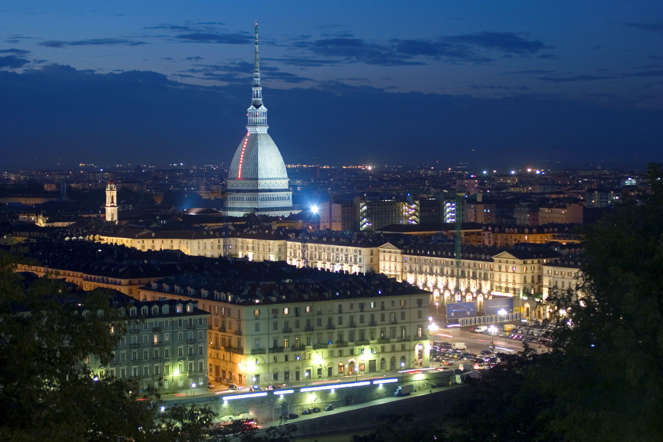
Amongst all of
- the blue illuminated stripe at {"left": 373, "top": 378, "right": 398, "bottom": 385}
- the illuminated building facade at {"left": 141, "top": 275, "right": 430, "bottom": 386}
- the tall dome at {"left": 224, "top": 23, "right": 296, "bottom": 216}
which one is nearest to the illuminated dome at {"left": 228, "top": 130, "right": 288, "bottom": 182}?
the tall dome at {"left": 224, "top": 23, "right": 296, "bottom": 216}

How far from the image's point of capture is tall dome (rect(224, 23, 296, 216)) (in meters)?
117

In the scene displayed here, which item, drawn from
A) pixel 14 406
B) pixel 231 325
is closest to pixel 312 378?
pixel 231 325

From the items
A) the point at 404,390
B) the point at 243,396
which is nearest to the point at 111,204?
the point at 404,390

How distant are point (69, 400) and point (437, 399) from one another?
96.9 ft

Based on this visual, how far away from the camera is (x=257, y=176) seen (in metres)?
118

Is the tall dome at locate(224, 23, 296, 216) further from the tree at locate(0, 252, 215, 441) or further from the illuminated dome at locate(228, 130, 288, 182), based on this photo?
the tree at locate(0, 252, 215, 441)

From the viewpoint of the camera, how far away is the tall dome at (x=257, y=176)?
117 m

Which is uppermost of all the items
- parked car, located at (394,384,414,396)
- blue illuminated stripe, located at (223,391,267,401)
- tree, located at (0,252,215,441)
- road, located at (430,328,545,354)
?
tree, located at (0,252,215,441)

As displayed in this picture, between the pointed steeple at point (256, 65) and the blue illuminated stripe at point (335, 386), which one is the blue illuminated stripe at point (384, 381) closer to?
the blue illuminated stripe at point (335, 386)

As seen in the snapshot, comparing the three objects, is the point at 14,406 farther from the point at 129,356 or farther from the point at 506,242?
the point at 506,242

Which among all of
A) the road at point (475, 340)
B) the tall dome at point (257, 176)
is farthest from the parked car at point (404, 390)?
the tall dome at point (257, 176)

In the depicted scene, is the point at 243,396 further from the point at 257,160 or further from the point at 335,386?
the point at 257,160

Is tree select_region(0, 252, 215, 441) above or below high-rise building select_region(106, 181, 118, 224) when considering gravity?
below

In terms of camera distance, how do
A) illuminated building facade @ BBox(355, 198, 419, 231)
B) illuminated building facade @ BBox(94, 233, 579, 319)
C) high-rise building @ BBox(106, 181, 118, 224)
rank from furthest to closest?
illuminated building facade @ BBox(355, 198, 419, 231)
high-rise building @ BBox(106, 181, 118, 224)
illuminated building facade @ BBox(94, 233, 579, 319)
